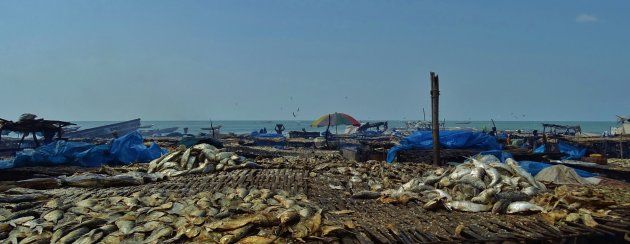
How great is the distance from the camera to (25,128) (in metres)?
21.5

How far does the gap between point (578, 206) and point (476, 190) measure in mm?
1841

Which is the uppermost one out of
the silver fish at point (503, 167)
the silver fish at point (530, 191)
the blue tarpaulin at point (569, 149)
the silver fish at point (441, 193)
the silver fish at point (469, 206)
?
the silver fish at point (503, 167)

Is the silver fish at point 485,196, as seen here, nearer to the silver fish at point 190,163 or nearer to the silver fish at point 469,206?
the silver fish at point 469,206

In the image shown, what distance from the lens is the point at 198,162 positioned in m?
13.5

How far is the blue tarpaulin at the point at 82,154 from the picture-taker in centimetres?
1588

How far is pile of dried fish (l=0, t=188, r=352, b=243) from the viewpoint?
6009 mm

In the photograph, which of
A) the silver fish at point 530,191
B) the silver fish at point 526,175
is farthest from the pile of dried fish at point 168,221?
the silver fish at point 526,175

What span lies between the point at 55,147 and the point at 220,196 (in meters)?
12.1

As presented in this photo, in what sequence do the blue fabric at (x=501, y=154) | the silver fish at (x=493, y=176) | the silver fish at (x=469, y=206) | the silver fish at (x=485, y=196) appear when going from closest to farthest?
the silver fish at (x=469, y=206) → the silver fish at (x=485, y=196) → the silver fish at (x=493, y=176) → the blue fabric at (x=501, y=154)

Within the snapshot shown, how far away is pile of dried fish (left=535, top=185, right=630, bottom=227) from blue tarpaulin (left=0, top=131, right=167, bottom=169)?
15.8m

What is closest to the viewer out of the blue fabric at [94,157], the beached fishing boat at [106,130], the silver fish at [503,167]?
the silver fish at [503,167]

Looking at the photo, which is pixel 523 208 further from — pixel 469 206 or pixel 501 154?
pixel 501 154

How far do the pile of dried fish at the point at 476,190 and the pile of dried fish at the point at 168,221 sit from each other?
Answer: 255 centimetres

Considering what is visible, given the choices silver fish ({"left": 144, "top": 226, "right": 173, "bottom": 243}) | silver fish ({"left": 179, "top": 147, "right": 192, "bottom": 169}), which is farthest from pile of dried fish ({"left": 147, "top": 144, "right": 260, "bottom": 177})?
silver fish ({"left": 144, "top": 226, "right": 173, "bottom": 243})
